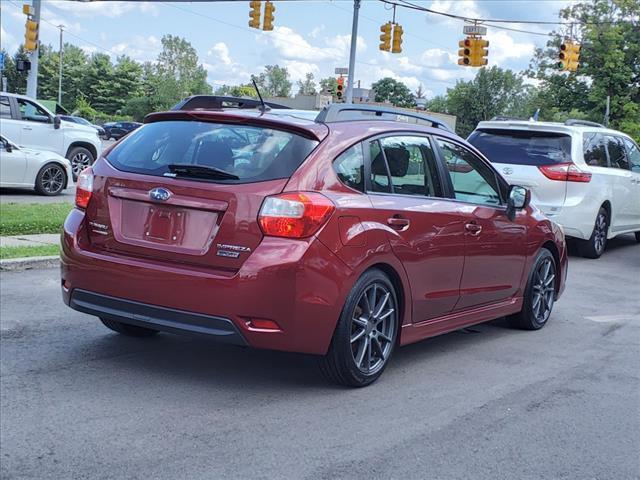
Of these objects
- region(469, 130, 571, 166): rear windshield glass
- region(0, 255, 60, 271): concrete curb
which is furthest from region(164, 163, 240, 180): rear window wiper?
region(469, 130, 571, 166): rear windshield glass

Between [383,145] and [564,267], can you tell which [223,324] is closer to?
[383,145]

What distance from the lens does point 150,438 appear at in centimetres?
396

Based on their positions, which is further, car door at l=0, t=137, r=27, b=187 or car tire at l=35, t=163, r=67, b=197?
car tire at l=35, t=163, r=67, b=197

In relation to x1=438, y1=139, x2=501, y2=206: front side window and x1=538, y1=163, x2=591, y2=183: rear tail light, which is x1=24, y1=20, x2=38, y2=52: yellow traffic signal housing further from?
x1=438, y1=139, x2=501, y2=206: front side window

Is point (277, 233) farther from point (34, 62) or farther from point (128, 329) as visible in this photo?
point (34, 62)

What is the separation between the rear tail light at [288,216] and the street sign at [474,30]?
81.0 feet

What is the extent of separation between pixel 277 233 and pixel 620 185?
890cm

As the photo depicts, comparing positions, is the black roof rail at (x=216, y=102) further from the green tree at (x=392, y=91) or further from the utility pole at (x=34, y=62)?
the green tree at (x=392, y=91)

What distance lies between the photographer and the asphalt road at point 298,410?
3.76 meters

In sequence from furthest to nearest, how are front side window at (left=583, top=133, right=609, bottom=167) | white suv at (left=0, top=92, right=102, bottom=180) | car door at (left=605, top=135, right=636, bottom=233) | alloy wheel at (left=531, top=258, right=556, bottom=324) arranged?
white suv at (left=0, top=92, right=102, bottom=180)
car door at (left=605, top=135, right=636, bottom=233)
front side window at (left=583, top=133, right=609, bottom=167)
alloy wheel at (left=531, top=258, right=556, bottom=324)

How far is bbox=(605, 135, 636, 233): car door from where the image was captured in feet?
38.4

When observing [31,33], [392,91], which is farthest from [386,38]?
[392,91]

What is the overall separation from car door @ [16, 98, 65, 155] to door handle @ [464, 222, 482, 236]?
1356 centimetres

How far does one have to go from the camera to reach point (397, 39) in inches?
1159
